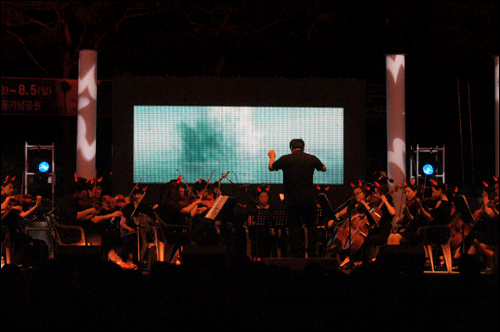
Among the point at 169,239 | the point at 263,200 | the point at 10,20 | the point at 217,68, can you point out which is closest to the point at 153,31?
the point at 217,68

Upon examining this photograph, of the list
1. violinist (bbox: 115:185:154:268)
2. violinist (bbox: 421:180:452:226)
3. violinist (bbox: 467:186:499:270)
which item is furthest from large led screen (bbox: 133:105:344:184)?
violinist (bbox: 467:186:499:270)

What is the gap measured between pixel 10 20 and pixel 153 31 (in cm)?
327

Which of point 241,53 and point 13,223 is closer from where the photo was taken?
point 13,223

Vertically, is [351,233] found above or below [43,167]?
below

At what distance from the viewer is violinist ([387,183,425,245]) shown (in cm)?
748

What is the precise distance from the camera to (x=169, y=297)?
10.4ft

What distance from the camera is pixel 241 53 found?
17125 mm

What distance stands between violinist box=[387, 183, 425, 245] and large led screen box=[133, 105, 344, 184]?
3497 millimetres

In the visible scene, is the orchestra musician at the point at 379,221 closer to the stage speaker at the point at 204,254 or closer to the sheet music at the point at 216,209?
the sheet music at the point at 216,209

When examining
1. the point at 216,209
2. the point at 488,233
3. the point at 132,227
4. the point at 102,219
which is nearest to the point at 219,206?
the point at 216,209

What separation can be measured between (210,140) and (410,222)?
4.24 m

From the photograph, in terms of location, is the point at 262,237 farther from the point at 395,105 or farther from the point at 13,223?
the point at 395,105

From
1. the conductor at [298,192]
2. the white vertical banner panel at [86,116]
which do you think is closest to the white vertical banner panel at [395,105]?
the conductor at [298,192]

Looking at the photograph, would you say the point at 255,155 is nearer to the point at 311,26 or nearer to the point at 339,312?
the point at 311,26
